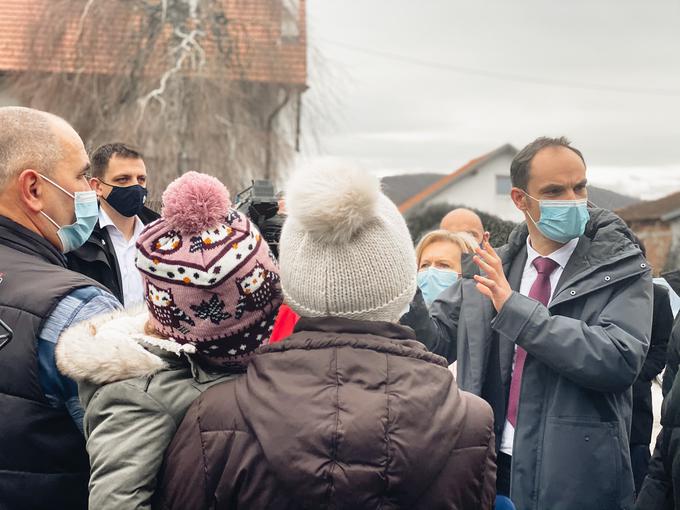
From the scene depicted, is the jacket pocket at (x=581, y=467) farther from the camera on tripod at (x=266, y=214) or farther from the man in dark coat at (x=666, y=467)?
the camera on tripod at (x=266, y=214)

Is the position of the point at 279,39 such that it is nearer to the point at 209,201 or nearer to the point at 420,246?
the point at 420,246

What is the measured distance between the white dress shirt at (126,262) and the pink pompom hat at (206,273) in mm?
2249

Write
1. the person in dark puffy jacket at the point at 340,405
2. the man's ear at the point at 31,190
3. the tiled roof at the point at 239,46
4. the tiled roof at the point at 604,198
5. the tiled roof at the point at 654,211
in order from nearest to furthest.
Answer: the person in dark puffy jacket at the point at 340,405
the man's ear at the point at 31,190
the tiled roof at the point at 604,198
the tiled roof at the point at 654,211
the tiled roof at the point at 239,46

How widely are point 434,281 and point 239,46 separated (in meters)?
12.7

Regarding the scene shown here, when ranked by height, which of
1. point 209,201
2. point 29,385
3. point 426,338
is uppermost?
point 209,201

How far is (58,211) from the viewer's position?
245 centimetres

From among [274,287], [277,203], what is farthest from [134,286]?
[274,287]

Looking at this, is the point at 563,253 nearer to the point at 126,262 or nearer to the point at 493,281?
the point at 493,281

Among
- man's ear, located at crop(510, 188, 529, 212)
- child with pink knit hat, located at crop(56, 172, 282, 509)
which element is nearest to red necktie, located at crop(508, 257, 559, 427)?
man's ear, located at crop(510, 188, 529, 212)

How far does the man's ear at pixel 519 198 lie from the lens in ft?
10.2

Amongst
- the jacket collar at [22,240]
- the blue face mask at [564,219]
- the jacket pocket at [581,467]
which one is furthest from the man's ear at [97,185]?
the jacket pocket at [581,467]

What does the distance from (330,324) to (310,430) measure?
25 cm

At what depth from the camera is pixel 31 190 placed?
2.37 m

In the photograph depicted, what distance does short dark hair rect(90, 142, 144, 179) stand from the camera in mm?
4488
